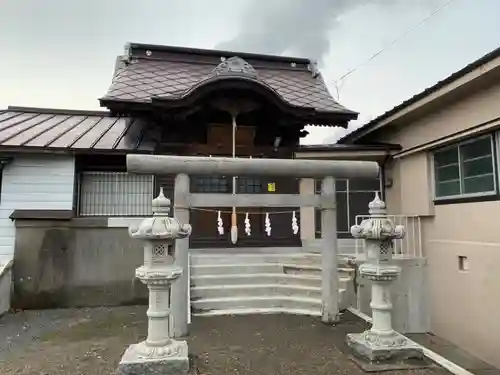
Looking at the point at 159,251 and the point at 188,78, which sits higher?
the point at 188,78

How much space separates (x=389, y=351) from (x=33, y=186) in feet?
25.8

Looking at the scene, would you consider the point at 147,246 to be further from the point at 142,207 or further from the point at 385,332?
the point at 142,207

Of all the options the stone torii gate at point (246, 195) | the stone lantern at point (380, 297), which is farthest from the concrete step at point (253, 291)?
the stone lantern at point (380, 297)

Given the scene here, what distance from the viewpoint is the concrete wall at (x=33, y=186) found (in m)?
8.33

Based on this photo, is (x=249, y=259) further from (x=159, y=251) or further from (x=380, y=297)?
(x=159, y=251)

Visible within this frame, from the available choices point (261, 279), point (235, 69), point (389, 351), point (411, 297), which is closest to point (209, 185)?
point (235, 69)

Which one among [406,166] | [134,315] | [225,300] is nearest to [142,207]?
[134,315]

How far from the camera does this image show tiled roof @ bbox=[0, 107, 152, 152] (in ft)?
28.8

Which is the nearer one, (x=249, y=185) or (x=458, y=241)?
(x=458, y=241)

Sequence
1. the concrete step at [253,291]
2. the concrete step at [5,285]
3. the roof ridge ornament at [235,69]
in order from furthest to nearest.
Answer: the roof ridge ornament at [235,69] → the concrete step at [5,285] → the concrete step at [253,291]

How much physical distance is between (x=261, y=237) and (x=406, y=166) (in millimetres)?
4683

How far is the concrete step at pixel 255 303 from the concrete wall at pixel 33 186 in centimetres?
386

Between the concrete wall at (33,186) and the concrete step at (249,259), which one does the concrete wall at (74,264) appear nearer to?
the concrete wall at (33,186)

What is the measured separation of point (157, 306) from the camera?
4.59 metres
